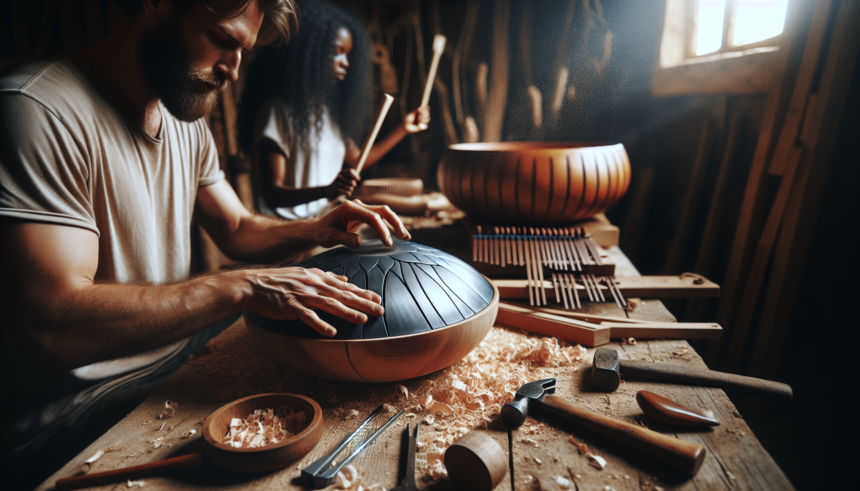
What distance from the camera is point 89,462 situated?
2.76 ft

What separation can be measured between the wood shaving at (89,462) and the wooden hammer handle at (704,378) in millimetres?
1137

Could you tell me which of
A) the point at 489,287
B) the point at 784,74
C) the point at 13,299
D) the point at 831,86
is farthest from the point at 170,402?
the point at 784,74

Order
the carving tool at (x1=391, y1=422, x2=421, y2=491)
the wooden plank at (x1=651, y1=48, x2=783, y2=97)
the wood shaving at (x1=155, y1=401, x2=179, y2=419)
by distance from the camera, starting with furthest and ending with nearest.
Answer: the wooden plank at (x1=651, y1=48, x2=783, y2=97)
the wood shaving at (x1=155, y1=401, x2=179, y2=419)
the carving tool at (x1=391, y1=422, x2=421, y2=491)

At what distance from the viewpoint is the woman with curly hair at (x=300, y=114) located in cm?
276

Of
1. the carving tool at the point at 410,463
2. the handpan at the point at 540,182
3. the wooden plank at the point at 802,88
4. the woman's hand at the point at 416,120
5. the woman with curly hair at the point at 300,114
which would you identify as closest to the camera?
the carving tool at the point at 410,463

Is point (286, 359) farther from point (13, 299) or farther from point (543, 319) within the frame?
point (543, 319)

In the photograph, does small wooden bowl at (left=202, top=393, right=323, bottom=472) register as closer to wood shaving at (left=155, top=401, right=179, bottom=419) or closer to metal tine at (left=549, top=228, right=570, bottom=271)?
wood shaving at (left=155, top=401, right=179, bottom=419)

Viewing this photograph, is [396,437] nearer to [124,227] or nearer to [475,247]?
[475,247]

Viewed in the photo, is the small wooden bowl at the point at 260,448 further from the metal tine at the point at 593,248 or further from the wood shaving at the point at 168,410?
the metal tine at the point at 593,248

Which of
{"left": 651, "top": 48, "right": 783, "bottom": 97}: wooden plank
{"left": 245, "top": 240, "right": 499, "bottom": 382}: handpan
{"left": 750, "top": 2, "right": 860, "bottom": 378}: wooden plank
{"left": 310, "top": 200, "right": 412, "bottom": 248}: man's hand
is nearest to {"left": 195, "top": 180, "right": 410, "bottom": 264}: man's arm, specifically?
{"left": 310, "top": 200, "right": 412, "bottom": 248}: man's hand

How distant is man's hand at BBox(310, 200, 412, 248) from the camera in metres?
1.33

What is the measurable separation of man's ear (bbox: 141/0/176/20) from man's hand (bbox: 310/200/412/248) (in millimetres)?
715

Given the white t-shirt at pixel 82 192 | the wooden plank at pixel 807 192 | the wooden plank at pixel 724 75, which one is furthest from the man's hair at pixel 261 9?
the wooden plank at pixel 724 75

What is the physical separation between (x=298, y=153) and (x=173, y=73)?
1.65 metres
